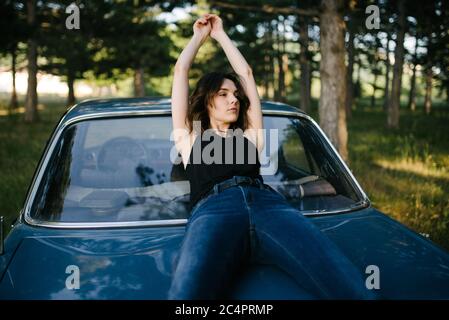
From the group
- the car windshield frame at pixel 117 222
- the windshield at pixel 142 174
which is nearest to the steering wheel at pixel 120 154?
the windshield at pixel 142 174

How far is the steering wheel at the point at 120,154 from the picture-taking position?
2.80m

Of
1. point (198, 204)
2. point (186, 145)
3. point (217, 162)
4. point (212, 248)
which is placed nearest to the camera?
point (212, 248)

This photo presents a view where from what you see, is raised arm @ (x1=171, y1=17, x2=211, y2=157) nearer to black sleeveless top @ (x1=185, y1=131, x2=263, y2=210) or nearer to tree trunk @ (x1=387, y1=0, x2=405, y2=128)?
black sleeveless top @ (x1=185, y1=131, x2=263, y2=210)

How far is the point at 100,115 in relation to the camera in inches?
108

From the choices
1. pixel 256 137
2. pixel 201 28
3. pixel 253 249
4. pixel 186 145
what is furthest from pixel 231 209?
pixel 201 28

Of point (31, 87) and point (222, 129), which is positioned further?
point (31, 87)

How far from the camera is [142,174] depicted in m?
2.68

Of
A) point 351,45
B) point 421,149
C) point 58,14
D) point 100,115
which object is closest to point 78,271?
point 100,115

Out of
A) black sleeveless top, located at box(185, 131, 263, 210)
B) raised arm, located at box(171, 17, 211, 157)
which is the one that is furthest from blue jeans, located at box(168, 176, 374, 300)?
raised arm, located at box(171, 17, 211, 157)

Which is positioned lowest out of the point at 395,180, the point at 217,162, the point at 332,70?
the point at 395,180

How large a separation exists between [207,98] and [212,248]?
1.15m

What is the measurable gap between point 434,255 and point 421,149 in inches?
352

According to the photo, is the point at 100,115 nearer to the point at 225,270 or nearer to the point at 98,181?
the point at 98,181

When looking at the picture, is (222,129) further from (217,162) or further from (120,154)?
(120,154)
